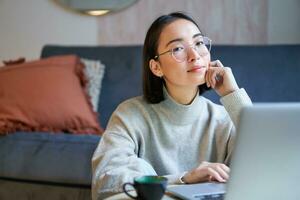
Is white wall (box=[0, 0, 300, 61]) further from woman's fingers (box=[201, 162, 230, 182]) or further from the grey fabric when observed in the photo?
woman's fingers (box=[201, 162, 230, 182])

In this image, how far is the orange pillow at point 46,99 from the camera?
253cm

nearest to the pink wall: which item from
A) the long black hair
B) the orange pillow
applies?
the orange pillow

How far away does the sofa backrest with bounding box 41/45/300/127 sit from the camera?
96.0 inches

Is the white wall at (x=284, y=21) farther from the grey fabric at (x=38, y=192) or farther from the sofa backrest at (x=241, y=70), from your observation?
the grey fabric at (x=38, y=192)

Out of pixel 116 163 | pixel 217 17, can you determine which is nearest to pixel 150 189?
pixel 116 163

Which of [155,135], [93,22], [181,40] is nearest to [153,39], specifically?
[181,40]

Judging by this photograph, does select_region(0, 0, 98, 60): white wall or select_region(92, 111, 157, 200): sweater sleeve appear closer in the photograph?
select_region(92, 111, 157, 200): sweater sleeve

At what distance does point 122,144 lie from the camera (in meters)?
1.35

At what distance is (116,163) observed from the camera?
1279 millimetres

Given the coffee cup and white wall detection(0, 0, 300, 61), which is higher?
white wall detection(0, 0, 300, 61)

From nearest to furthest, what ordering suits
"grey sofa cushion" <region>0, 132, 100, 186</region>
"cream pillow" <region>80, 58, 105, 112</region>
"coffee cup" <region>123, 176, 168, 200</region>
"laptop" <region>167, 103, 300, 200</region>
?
"laptop" <region>167, 103, 300, 200</region> → "coffee cup" <region>123, 176, 168, 200</region> → "grey sofa cushion" <region>0, 132, 100, 186</region> → "cream pillow" <region>80, 58, 105, 112</region>

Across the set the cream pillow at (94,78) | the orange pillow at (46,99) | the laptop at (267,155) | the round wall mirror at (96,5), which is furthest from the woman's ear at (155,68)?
the round wall mirror at (96,5)

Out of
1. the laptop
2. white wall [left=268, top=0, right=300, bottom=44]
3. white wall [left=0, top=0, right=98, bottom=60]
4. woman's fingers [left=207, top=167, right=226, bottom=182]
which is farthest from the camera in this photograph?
white wall [left=0, top=0, right=98, bottom=60]

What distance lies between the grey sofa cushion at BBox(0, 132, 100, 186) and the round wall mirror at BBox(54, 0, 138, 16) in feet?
3.45
